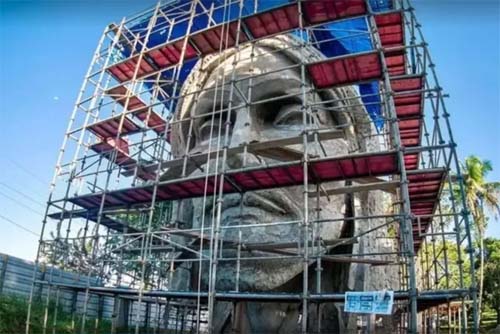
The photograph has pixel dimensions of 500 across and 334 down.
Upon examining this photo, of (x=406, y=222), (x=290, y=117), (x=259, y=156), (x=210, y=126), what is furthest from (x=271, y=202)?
(x=210, y=126)

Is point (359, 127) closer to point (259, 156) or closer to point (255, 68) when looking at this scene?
point (259, 156)

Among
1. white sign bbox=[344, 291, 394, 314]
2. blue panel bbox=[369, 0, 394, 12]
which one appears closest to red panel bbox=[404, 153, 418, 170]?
blue panel bbox=[369, 0, 394, 12]

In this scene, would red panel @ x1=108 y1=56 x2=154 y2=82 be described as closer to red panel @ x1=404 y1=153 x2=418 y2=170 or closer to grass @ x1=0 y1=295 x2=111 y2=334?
grass @ x1=0 y1=295 x2=111 y2=334

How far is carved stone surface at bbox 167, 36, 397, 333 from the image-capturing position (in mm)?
10070

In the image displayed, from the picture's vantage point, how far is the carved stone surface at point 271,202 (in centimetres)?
1007

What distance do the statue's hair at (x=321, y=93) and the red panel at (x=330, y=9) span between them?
780 mm

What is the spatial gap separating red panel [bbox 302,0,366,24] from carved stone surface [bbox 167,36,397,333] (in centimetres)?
96

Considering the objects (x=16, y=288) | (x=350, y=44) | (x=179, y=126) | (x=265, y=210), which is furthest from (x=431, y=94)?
(x=16, y=288)

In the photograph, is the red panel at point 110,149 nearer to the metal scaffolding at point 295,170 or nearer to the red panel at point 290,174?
the metal scaffolding at point 295,170

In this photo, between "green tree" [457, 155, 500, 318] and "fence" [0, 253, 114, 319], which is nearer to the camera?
"fence" [0, 253, 114, 319]

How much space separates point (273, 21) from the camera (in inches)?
489

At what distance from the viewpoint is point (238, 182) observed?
10422 millimetres

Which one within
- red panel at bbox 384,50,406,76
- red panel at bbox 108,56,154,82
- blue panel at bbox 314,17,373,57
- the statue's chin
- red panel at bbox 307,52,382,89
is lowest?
the statue's chin

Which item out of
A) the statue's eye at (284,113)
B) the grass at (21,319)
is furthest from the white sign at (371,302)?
the grass at (21,319)
